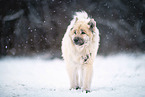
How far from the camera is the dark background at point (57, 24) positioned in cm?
1014

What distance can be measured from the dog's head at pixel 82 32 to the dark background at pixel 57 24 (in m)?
6.02

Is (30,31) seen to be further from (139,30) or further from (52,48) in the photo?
(139,30)

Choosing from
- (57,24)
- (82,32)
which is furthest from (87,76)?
(57,24)

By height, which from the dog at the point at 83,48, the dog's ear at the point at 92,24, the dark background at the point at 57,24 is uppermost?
the dark background at the point at 57,24

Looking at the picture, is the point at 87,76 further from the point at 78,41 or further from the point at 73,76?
the point at 78,41

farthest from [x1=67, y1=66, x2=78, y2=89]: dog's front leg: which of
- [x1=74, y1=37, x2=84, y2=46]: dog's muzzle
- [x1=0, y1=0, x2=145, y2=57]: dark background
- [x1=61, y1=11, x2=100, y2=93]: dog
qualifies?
[x1=0, y1=0, x2=145, y2=57]: dark background

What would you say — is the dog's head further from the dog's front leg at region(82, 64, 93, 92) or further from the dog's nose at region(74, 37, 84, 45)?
the dog's front leg at region(82, 64, 93, 92)

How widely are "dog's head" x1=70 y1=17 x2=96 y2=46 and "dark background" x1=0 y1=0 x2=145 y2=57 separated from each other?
6023mm

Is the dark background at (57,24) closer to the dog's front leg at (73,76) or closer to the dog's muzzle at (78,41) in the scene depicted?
the dog's front leg at (73,76)

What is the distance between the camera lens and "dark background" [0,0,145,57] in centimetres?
1014

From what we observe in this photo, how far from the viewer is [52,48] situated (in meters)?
10.3

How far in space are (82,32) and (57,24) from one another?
6.48 metres

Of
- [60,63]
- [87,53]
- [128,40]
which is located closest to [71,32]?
[87,53]

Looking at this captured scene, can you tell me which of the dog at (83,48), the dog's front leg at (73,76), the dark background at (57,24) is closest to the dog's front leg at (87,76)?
the dog at (83,48)
